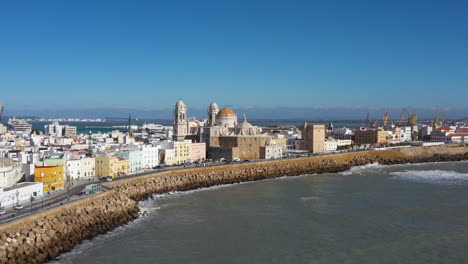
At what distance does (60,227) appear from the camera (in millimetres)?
14961

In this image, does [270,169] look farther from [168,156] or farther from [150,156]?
[150,156]

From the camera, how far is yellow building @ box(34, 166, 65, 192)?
19.7 meters

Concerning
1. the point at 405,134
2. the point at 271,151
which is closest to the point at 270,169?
the point at 271,151

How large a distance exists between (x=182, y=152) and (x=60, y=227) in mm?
18846

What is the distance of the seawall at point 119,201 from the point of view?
13.3 meters

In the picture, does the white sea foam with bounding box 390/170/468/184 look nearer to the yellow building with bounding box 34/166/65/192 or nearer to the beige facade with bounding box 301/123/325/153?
the beige facade with bounding box 301/123/325/153

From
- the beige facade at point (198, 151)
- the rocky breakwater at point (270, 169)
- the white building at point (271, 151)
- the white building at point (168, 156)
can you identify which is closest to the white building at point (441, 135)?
the rocky breakwater at point (270, 169)

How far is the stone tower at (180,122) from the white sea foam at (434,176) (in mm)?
17185

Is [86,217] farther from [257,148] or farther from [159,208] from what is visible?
[257,148]

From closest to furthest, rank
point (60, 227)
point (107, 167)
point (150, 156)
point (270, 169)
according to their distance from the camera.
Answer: point (60, 227), point (107, 167), point (150, 156), point (270, 169)

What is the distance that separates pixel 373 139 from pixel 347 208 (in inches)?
1414

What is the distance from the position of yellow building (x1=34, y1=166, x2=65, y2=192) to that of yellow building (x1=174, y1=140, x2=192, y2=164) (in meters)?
13.0

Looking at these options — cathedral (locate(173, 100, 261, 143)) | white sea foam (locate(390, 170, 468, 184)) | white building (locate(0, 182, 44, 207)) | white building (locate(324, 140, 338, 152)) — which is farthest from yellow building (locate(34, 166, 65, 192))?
white building (locate(324, 140, 338, 152))

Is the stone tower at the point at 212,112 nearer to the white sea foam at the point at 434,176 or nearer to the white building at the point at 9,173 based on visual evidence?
the white sea foam at the point at 434,176
